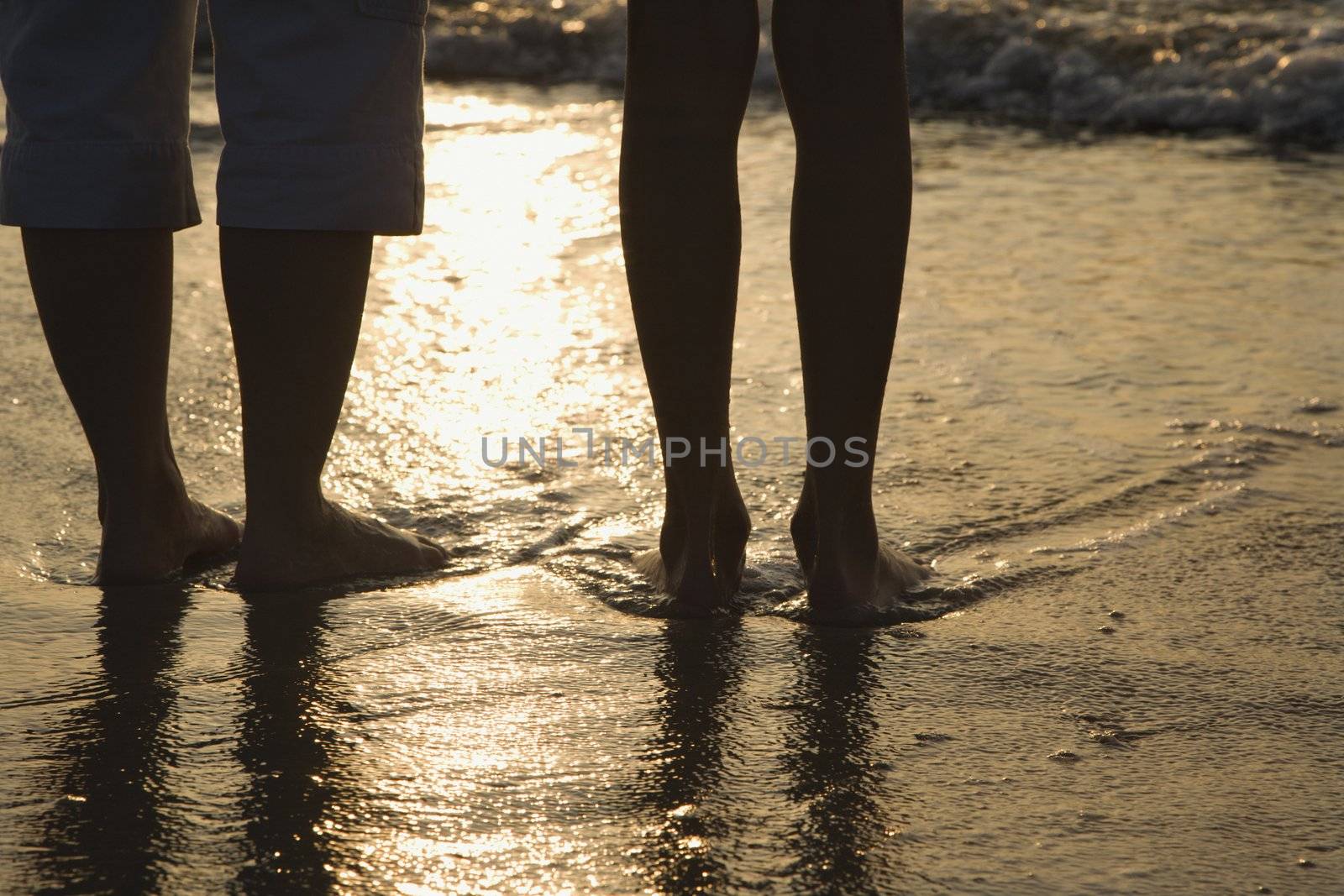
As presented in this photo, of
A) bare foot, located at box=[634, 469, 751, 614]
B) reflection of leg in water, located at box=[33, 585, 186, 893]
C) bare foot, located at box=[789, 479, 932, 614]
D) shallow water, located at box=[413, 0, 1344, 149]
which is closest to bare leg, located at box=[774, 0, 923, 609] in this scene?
bare foot, located at box=[789, 479, 932, 614]

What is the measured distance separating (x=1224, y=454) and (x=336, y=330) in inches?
52.9

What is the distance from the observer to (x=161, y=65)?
1.79m

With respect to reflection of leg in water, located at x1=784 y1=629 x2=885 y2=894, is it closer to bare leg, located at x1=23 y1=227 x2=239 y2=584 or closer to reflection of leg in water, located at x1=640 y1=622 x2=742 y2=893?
reflection of leg in water, located at x1=640 y1=622 x2=742 y2=893

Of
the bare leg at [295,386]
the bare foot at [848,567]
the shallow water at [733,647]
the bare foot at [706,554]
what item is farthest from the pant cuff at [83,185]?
the bare foot at [848,567]

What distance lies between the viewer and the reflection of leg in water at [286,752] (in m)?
1.17

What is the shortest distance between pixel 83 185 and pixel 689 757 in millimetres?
971

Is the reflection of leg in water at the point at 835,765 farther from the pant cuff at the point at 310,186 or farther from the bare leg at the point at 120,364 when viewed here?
the bare leg at the point at 120,364

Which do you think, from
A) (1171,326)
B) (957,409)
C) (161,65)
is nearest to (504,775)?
(161,65)

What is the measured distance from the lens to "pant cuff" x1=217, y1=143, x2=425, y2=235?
66.8 inches

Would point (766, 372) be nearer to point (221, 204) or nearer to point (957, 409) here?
point (957, 409)

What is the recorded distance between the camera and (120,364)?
1.83 m

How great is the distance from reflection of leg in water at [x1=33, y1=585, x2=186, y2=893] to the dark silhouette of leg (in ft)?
1.91

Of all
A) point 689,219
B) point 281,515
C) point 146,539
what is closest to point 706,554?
point 689,219

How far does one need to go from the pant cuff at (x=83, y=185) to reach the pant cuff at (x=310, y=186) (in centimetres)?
12
